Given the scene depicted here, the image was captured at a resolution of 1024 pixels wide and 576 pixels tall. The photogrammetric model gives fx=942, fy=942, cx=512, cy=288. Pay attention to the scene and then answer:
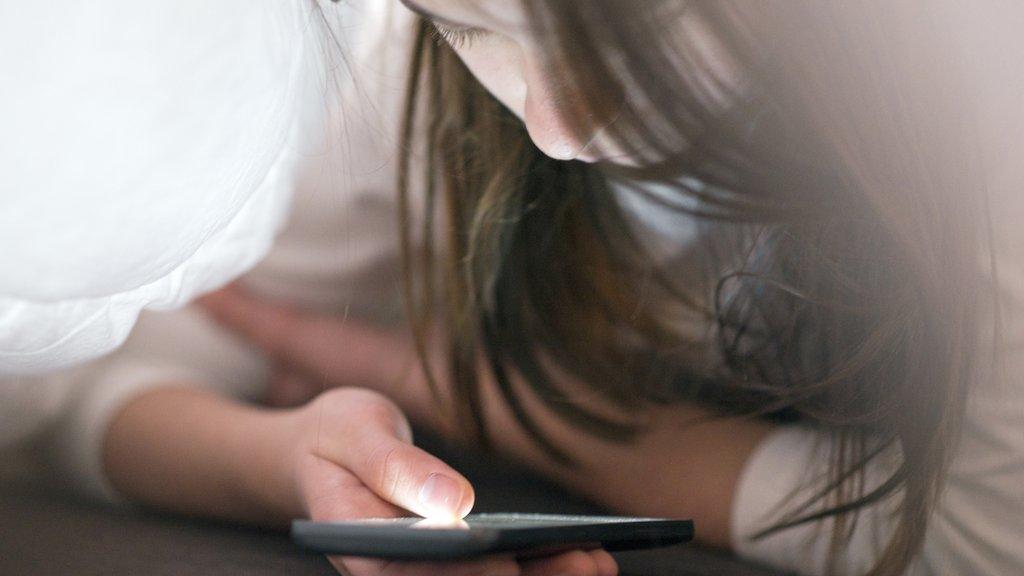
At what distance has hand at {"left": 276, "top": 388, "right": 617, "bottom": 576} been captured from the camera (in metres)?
0.36

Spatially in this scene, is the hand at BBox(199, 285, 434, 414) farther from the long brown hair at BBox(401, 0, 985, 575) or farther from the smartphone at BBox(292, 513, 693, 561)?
the smartphone at BBox(292, 513, 693, 561)

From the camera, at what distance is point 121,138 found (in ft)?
1.14

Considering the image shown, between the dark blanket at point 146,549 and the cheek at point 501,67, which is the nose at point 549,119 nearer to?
the cheek at point 501,67

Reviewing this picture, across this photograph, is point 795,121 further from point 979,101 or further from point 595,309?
point 595,309

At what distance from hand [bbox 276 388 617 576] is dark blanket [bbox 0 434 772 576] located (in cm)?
3

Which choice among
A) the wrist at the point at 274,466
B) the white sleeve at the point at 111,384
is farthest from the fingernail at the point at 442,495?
the white sleeve at the point at 111,384

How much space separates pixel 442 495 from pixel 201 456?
8.9 inches

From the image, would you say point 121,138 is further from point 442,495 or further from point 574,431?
point 574,431

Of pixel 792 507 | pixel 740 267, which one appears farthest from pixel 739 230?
pixel 792 507

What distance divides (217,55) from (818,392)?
0.33m

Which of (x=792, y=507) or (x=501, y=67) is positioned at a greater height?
(x=501, y=67)

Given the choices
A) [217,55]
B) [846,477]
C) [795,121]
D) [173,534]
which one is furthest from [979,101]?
[173,534]

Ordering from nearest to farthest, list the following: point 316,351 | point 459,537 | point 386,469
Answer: point 459,537 → point 386,469 → point 316,351

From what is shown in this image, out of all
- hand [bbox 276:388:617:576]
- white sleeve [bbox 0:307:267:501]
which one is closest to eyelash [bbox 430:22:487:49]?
hand [bbox 276:388:617:576]
